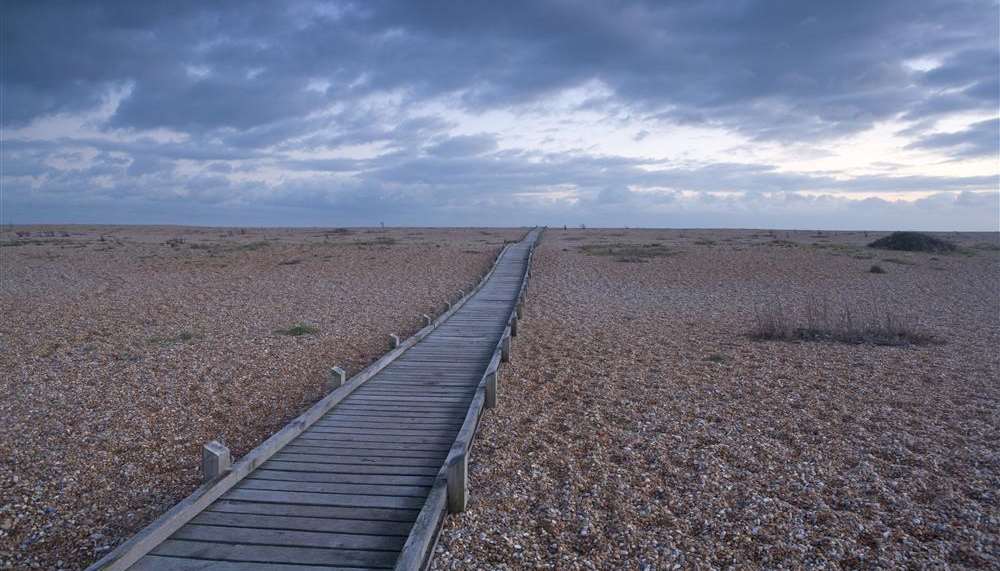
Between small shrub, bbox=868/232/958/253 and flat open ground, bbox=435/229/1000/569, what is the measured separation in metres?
24.3

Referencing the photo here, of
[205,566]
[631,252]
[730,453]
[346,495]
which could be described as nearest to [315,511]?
[346,495]

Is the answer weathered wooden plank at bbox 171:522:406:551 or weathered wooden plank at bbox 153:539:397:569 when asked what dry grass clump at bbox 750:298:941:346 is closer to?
weathered wooden plank at bbox 171:522:406:551

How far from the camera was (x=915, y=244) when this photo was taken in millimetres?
36781

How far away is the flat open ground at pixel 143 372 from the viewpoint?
5.66m

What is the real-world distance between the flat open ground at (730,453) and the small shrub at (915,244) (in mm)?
24337

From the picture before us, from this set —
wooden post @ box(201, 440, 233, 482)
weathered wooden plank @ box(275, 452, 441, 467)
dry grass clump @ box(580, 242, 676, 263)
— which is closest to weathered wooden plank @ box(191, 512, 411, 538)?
wooden post @ box(201, 440, 233, 482)

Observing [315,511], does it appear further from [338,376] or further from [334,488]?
[338,376]

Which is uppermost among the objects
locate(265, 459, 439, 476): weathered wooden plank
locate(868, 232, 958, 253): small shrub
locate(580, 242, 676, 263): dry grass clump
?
locate(868, 232, 958, 253): small shrub

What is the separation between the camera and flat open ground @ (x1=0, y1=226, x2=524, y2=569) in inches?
223

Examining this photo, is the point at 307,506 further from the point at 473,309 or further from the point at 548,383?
the point at 473,309

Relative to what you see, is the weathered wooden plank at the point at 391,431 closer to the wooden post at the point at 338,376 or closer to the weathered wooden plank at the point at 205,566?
the wooden post at the point at 338,376

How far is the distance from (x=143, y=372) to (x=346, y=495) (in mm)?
6448

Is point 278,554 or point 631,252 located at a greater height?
point 631,252

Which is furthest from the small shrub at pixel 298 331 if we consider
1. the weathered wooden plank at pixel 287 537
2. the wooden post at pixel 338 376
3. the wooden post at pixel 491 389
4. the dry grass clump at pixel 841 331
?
the dry grass clump at pixel 841 331
